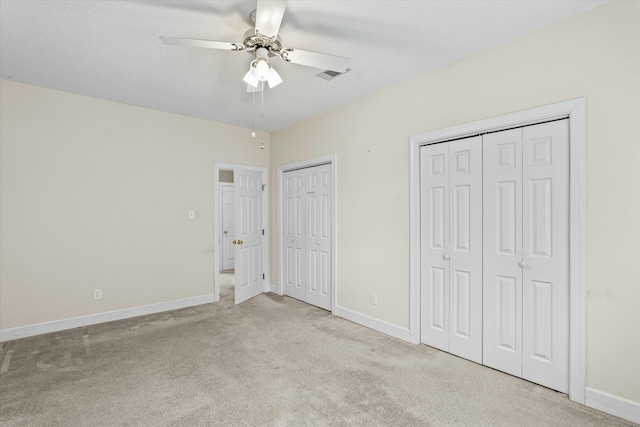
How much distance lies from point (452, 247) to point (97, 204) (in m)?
3.97

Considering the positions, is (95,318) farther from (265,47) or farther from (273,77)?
(265,47)

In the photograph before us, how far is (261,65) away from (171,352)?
265 centimetres

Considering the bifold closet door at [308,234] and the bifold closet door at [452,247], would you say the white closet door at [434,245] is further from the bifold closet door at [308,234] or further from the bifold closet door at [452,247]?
the bifold closet door at [308,234]

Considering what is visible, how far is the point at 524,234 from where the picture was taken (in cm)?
239

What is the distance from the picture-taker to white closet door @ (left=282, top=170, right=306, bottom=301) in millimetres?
4598

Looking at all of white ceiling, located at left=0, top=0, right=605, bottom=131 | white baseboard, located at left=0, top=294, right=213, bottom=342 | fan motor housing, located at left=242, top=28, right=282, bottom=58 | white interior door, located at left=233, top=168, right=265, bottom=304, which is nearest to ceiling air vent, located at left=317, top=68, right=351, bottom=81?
white ceiling, located at left=0, top=0, right=605, bottom=131

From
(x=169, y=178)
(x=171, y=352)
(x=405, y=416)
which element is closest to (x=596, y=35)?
(x=405, y=416)

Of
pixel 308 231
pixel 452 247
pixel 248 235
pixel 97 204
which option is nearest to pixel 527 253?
pixel 452 247

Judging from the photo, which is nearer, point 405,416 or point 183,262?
point 405,416

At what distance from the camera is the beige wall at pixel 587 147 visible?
1937mm

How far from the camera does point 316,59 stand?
214 cm

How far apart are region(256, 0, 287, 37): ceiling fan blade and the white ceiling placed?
239 mm

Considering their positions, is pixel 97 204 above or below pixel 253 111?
below

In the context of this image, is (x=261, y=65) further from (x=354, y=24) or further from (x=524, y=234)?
(x=524, y=234)
